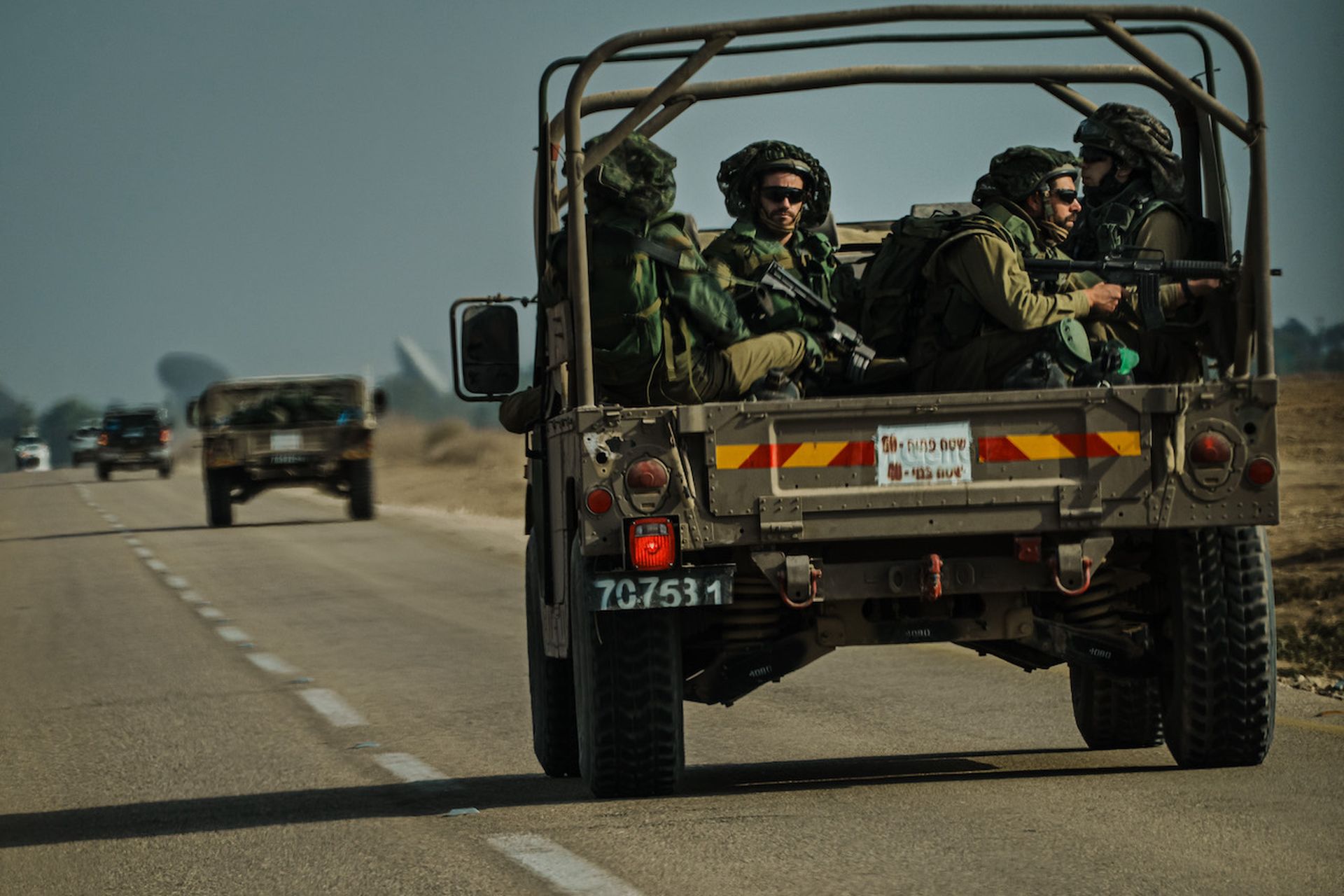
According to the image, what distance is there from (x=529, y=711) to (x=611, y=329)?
4.19 meters

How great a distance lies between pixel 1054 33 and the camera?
26.4ft

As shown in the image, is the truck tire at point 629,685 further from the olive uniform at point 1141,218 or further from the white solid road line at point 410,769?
the olive uniform at point 1141,218

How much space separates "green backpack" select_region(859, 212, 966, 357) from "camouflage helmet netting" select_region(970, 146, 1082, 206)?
1.01 ft

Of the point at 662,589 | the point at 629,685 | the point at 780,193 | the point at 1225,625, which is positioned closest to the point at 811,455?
the point at 662,589

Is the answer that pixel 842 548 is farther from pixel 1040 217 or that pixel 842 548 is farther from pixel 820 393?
pixel 1040 217

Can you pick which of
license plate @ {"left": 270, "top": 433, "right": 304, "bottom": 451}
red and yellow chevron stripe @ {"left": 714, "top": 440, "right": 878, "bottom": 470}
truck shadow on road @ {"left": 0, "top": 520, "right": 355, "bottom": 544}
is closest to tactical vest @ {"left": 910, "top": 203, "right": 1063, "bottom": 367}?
red and yellow chevron stripe @ {"left": 714, "top": 440, "right": 878, "bottom": 470}

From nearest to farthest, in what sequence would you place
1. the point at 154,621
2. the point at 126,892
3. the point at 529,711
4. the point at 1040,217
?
1. the point at 126,892
2. the point at 1040,217
3. the point at 529,711
4. the point at 154,621

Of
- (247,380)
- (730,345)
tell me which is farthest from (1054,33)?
(247,380)

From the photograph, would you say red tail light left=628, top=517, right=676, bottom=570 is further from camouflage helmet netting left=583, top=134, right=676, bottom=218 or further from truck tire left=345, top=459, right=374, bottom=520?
truck tire left=345, top=459, right=374, bottom=520

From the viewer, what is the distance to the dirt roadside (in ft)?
42.7

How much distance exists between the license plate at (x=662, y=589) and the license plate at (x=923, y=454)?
621 millimetres

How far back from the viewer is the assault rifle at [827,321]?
762cm

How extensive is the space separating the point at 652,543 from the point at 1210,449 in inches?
71.6

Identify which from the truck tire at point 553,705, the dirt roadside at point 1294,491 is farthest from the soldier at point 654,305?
the dirt roadside at point 1294,491
